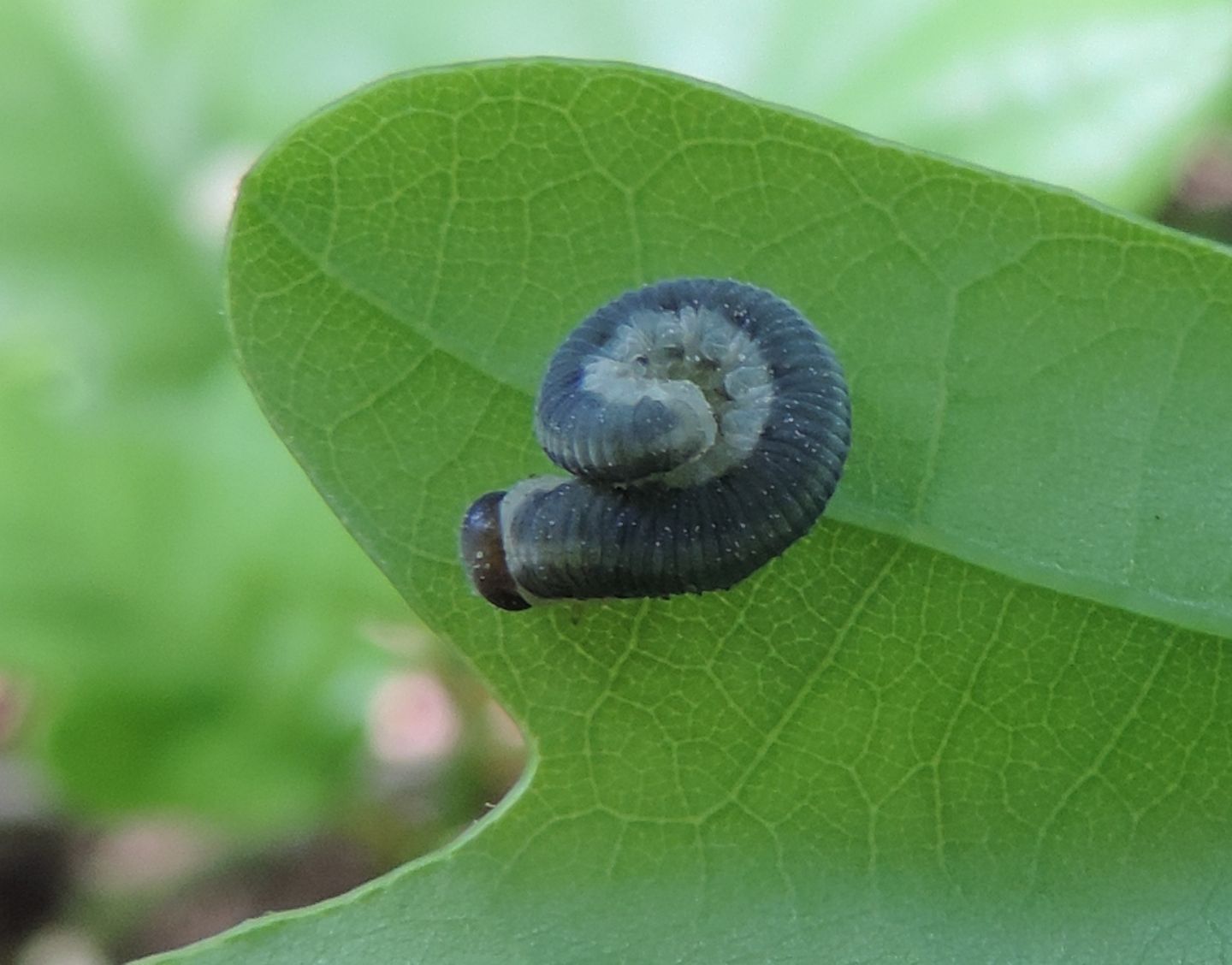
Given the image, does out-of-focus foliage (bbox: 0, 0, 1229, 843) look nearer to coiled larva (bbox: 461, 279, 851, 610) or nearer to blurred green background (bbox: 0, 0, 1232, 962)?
blurred green background (bbox: 0, 0, 1232, 962)

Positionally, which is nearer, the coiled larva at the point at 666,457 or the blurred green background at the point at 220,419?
the coiled larva at the point at 666,457

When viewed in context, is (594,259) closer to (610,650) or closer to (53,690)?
(610,650)

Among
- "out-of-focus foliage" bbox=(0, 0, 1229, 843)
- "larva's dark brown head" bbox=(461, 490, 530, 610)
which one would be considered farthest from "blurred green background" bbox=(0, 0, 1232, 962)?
"larva's dark brown head" bbox=(461, 490, 530, 610)

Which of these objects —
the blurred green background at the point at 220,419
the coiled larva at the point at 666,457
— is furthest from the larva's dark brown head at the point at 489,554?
the blurred green background at the point at 220,419

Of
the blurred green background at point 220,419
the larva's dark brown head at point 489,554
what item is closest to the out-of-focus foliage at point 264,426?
the blurred green background at point 220,419

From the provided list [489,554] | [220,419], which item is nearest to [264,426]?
[220,419]

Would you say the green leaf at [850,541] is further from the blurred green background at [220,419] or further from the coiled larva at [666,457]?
the blurred green background at [220,419]

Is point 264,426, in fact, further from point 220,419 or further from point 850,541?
point 850,541
